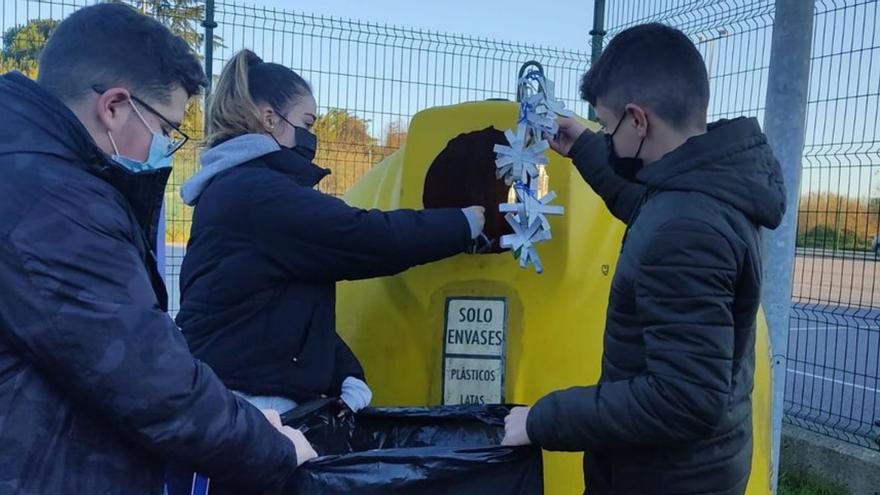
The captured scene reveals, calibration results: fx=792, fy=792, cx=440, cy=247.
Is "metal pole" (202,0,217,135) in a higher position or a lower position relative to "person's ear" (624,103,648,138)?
higher

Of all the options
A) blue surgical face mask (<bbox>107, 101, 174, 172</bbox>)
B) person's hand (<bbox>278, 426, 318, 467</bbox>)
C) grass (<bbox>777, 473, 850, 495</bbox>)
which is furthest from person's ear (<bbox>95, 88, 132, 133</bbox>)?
grass (<bbox>777, 473, 850, 495</bbox>)

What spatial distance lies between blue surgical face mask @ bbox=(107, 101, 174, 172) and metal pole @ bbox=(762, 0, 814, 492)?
2.30 metres

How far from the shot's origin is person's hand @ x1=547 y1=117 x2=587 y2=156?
7.43 feet

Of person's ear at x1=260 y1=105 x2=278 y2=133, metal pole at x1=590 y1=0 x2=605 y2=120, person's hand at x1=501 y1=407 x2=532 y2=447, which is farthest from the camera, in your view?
metal pole at x1=590 y1=0 x2=605 y2=120

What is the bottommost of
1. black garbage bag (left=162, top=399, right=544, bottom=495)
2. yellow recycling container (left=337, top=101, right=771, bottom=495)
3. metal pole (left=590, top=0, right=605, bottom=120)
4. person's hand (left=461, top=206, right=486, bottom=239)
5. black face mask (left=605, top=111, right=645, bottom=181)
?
black garbage bag (left=162, top=399, right=544, bottom=495)

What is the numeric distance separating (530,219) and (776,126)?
1.50m

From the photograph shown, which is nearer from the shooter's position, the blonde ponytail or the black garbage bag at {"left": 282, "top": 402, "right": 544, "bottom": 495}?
the black garbage bag at {"left": 282, "top": 402, "right": 544, "bottom": 495}

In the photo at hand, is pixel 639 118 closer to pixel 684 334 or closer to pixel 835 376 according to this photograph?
pixel 684 334

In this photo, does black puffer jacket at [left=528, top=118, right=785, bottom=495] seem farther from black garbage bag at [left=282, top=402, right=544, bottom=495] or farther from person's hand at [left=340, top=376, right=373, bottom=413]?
person's hand at [left=340, top=376, right=373, bottom=413]

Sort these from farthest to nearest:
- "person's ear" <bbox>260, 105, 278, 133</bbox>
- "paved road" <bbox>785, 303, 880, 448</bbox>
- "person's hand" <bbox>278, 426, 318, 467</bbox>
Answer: "paved road" <bbox>785, 303, 880, 448</bbox> → "person's ear" <bbox>260, 105, 278, 133</bbox> → "person's hand" <bbox>278, 426, 318, 467</bbox>

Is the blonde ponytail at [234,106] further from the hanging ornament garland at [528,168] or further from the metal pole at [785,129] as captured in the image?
the metal pole at [785,129]

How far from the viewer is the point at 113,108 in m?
1.39

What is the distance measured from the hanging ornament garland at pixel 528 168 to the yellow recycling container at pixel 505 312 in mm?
162

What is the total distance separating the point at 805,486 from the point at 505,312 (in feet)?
9.80
